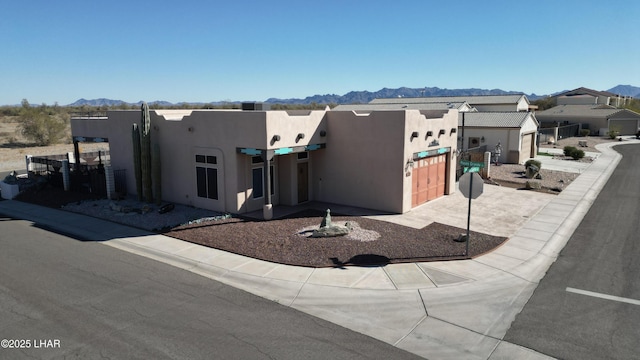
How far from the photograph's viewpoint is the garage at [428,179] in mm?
19531

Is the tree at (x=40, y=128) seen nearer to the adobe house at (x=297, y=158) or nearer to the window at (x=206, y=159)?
the adobe house at (x=297, y=158)

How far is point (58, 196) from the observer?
2200cm

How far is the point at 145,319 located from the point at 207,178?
9764 mm

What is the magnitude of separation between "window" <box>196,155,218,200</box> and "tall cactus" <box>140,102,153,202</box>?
2.57 meters

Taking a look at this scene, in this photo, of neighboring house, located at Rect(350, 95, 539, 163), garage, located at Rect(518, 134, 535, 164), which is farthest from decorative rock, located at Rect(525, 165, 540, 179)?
garage, located at Rect(518, 134, 535, 164)

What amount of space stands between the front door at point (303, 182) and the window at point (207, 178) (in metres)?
3.85

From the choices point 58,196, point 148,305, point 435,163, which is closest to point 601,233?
point 435,163

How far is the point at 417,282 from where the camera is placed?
11.3m

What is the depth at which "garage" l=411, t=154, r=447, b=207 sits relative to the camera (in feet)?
64.1

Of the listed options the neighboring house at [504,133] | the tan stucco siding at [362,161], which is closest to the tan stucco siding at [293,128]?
the tan stucco siding at [362,161]

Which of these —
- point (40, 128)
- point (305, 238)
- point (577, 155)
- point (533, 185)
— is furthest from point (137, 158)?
point (40, 128)

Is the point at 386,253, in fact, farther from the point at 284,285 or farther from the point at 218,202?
the point at 218,202

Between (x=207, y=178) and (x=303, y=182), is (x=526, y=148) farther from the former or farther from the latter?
(x=207, y=178)

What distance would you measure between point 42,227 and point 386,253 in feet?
44.7
